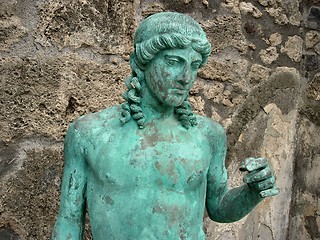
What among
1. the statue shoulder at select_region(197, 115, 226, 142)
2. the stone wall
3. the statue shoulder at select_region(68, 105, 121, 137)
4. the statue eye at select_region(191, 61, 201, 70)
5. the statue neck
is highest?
the statue eye at select_region(191, 61, 201, 70)

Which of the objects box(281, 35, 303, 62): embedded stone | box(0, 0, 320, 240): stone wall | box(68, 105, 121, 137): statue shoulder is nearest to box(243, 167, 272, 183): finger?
box(68, 105, 121, 137): statue shoulder

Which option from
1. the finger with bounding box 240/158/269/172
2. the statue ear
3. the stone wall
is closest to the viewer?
the finger with bounding box 240/158/269/172

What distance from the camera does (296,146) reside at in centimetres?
330

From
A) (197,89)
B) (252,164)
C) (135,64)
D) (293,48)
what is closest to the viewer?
(252,164)

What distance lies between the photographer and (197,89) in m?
2.87

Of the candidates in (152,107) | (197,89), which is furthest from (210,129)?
(197,89)

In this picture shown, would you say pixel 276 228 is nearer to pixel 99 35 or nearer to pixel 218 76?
pixel 218 76

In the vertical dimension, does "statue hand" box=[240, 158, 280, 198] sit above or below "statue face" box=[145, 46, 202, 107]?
below

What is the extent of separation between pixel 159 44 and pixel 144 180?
0.37m

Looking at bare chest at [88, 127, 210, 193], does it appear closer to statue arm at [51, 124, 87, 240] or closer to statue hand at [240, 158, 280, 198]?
statue arm at [51, 124, 87, 240]

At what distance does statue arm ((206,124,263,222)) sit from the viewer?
1.76 m

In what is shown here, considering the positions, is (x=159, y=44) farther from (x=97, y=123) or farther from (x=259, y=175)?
(x=259, y=175)

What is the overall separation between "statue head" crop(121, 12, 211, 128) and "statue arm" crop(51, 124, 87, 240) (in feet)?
0.55

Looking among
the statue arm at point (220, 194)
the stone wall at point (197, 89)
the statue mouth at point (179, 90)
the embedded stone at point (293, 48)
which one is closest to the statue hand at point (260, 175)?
the statue arm at point (220, 194)
